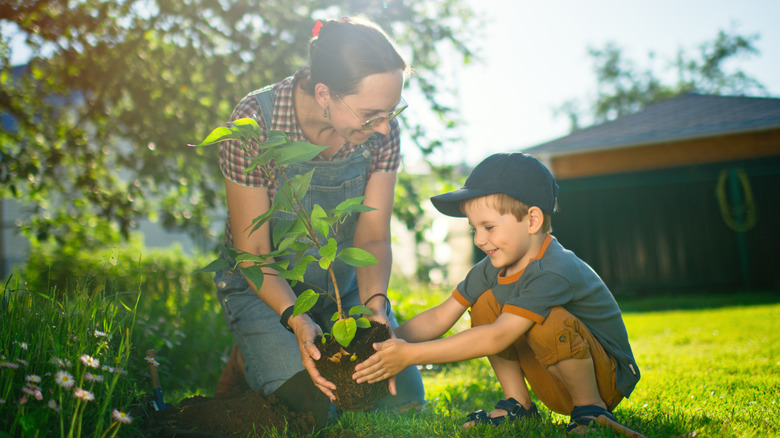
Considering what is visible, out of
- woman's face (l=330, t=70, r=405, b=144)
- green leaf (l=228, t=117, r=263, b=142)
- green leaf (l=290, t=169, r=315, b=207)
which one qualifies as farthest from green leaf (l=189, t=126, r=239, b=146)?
woman's face (l=330, t=70, r=405, b=144)

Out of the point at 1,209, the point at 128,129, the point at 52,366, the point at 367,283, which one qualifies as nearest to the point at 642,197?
the point at 128,129

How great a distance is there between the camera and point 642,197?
10039 millimetres

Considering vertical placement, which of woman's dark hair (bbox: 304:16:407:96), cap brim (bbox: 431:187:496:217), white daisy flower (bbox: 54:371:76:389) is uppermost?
woman's dark hair (bbox: 304:16:407:96)

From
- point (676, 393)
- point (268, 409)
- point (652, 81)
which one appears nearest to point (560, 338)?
point (676, 393)

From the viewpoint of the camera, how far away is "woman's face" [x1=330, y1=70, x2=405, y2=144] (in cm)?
254

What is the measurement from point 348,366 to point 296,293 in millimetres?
788

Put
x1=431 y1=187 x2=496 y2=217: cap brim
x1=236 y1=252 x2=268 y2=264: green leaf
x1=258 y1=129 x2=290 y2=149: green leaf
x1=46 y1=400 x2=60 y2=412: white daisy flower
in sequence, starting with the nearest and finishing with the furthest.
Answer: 1. x1=46 y1=400 x2=60 y2=412: white daisy flower
2. x1=258 y1=129 x2=290 y2=149: green leaf
3. x1=236 y1=252 x2=268 y2=264: green leaf
4. x1=431 y1=187 x2=496 y2=217: cap brim

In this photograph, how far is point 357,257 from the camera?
81.7 inches

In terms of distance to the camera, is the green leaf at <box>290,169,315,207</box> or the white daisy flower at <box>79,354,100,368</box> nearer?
the white daisy flower at <box>79,354,100,368</box>

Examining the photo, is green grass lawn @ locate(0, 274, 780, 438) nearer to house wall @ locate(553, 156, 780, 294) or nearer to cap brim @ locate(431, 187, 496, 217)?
cap brim @ locate(431, 187, 496, 217)

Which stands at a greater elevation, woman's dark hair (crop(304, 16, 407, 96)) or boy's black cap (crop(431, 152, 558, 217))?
woman's dark hair (crop(304, 16, 407, 96))

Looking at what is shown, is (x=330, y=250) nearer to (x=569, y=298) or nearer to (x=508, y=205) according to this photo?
(x=508, y=205)

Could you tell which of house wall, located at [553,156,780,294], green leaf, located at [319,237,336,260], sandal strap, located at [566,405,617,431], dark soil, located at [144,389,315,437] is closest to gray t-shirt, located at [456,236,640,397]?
sandal strap, located at [566,405,617,431]

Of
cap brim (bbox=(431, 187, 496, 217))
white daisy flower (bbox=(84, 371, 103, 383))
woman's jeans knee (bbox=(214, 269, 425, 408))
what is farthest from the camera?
woman's jeans knee (bbox=(214, 269, 425, 408))
